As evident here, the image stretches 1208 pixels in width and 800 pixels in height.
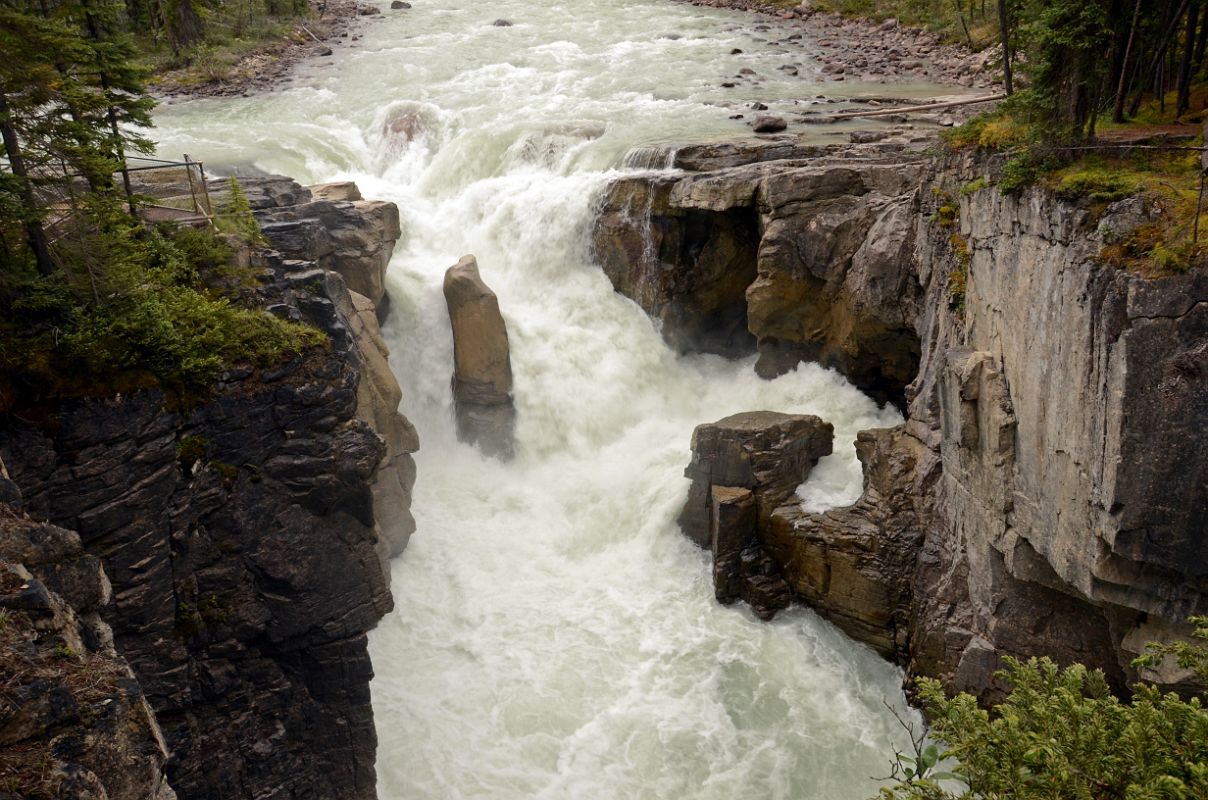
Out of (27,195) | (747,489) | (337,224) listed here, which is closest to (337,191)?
(337,224)

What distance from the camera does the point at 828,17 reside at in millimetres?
49062

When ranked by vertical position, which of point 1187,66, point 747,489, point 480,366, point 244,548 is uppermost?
point 1187,66

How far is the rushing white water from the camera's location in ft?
53.0

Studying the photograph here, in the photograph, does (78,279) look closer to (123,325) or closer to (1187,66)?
(123,325)


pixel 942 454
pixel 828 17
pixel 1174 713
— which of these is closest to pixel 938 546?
pixel 942 454

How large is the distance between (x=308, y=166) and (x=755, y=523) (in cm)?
2097

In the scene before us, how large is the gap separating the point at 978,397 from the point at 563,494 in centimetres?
1073

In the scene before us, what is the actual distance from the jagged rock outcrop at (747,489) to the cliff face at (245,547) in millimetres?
7561

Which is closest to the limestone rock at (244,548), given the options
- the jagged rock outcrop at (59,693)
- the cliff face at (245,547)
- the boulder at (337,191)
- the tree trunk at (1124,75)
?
the cliff face at (245,547)

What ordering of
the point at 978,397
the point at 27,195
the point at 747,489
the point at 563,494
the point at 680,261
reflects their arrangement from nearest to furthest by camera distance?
the point at 27,195, the point at 978,397, the point at 747,489, the point at 563,494, the point at 680,261

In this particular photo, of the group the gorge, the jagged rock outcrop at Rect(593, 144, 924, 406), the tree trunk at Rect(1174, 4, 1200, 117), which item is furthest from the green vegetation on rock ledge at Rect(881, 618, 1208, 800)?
the jagged rock outcrop at Rect(593, 144, 924, 406)

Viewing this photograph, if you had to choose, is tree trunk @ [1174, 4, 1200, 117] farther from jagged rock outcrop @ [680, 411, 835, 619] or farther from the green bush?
the green bush

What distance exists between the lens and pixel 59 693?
8430 millimetres

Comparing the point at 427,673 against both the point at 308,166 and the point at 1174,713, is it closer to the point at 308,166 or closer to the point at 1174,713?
the point at 1174,713
